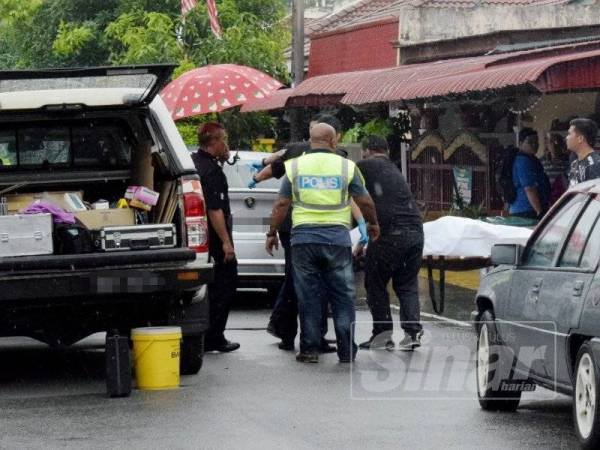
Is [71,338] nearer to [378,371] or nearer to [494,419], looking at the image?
[378,371]

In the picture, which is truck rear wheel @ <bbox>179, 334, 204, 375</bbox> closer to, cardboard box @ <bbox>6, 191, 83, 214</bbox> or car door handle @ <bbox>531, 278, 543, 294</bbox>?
cardboard box @ <bbox>6, 191, 83, 214</bbox>

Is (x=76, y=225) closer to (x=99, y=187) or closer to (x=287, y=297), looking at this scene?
(x=99, y=187)

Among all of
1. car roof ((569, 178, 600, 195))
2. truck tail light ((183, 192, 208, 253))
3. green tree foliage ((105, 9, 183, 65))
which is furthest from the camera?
green tree foliage ((105, 9, 183, 65))

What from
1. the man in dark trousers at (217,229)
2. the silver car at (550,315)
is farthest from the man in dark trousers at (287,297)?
the silver car at (550,315)

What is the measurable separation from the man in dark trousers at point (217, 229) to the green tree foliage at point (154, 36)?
15609mm

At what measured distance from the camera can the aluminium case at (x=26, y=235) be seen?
1070 centimetres

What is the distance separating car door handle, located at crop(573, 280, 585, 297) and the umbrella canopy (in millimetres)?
11557

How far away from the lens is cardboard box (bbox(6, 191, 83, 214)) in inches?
458

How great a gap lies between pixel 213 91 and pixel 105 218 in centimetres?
878

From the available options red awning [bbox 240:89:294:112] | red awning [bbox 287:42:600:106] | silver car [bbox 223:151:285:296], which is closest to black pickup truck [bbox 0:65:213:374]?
silver car [bbox 223:151:285:296]

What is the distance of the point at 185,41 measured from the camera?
3416 cm

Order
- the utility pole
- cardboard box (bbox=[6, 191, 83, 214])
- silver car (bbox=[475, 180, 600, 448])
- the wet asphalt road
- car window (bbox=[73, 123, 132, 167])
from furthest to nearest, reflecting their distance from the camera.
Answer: the utility pole
car window (bbox=[73, 123, 132, 167])
cardboard box (bbox=[6, 191, 83, 214])
the wet asphalt road
silver car (bbox=[475, 180, 600, 448])

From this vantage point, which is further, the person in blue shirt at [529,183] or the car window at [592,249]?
the person in blue shirt at [529,183]

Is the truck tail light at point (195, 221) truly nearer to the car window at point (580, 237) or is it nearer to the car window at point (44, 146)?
the car window at point (44, 146)
